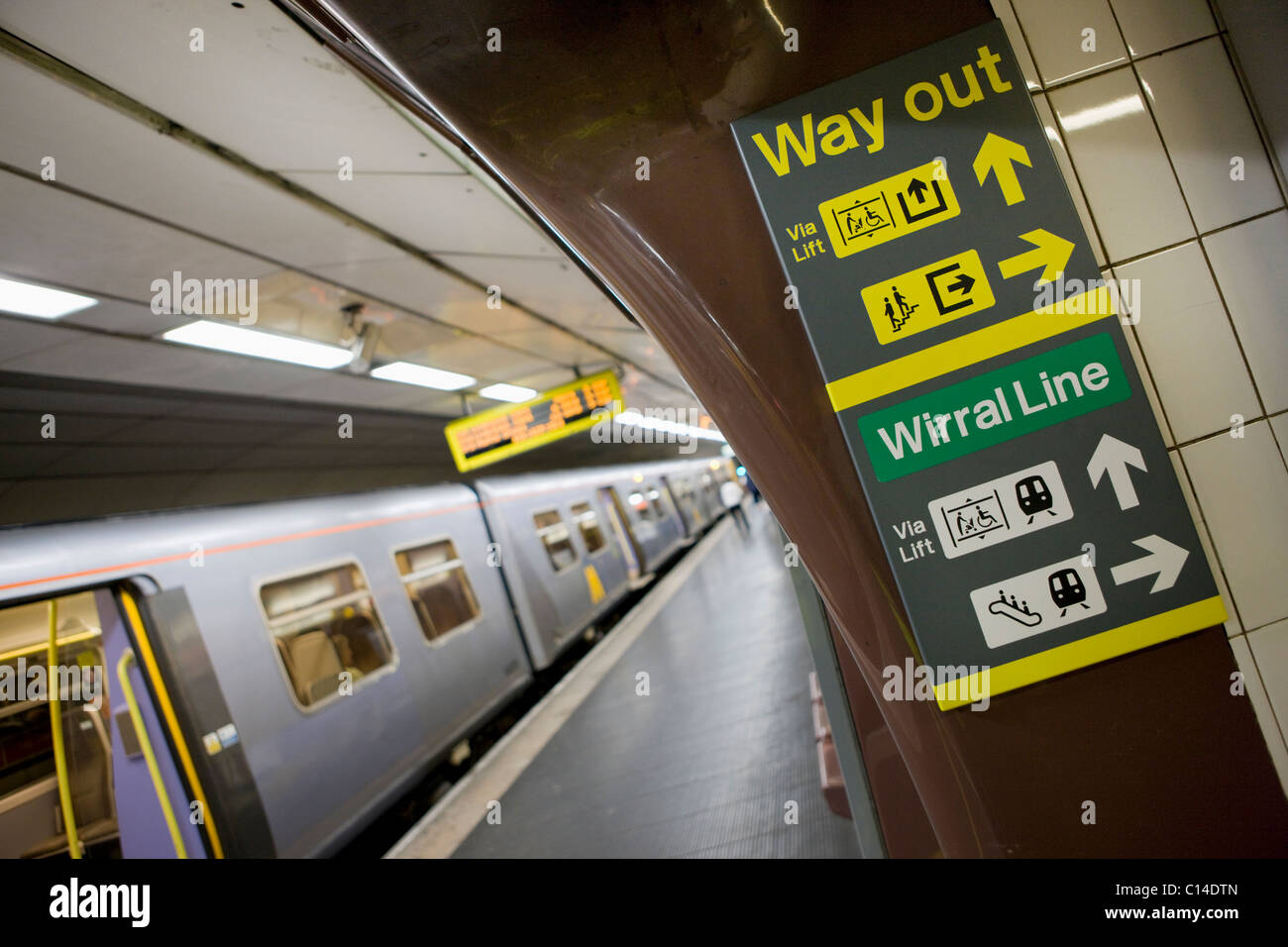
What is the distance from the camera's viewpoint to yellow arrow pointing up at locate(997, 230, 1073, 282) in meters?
1.24

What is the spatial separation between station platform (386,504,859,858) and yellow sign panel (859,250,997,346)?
2566mm

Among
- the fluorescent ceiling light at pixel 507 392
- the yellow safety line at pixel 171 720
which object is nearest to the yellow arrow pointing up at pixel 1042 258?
the yellow safety line at pixel 171 720

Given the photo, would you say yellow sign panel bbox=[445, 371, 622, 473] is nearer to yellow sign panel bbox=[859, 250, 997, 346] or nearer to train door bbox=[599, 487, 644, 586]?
train door bbox=[599, 487, 644, 586]

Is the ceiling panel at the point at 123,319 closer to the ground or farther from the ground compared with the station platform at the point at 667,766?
farther from the ground

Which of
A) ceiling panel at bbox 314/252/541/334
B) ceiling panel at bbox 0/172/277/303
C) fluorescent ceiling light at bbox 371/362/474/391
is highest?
ceiling panel at bbox 0/172/277/303

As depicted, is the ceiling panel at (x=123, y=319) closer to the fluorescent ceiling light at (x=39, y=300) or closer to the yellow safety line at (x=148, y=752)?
the fluorescent ceiling light at (x=39, y=300)

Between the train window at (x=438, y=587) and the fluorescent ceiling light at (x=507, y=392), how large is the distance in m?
1.69

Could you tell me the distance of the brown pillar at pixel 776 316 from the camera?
120cm

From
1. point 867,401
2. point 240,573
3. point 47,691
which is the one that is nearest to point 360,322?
point 240,573

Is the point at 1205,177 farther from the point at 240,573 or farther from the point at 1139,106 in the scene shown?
the point at 240,573

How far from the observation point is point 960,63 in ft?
4.08

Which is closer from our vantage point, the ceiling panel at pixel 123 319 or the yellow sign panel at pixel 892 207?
the yellow sign panel at pixel 892 207

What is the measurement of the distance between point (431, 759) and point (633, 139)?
555cm

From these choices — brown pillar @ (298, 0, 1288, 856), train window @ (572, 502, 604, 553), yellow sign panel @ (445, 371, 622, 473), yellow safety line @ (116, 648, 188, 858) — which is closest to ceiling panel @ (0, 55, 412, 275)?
brown pillar @ (298, 0, 1288, 856)
